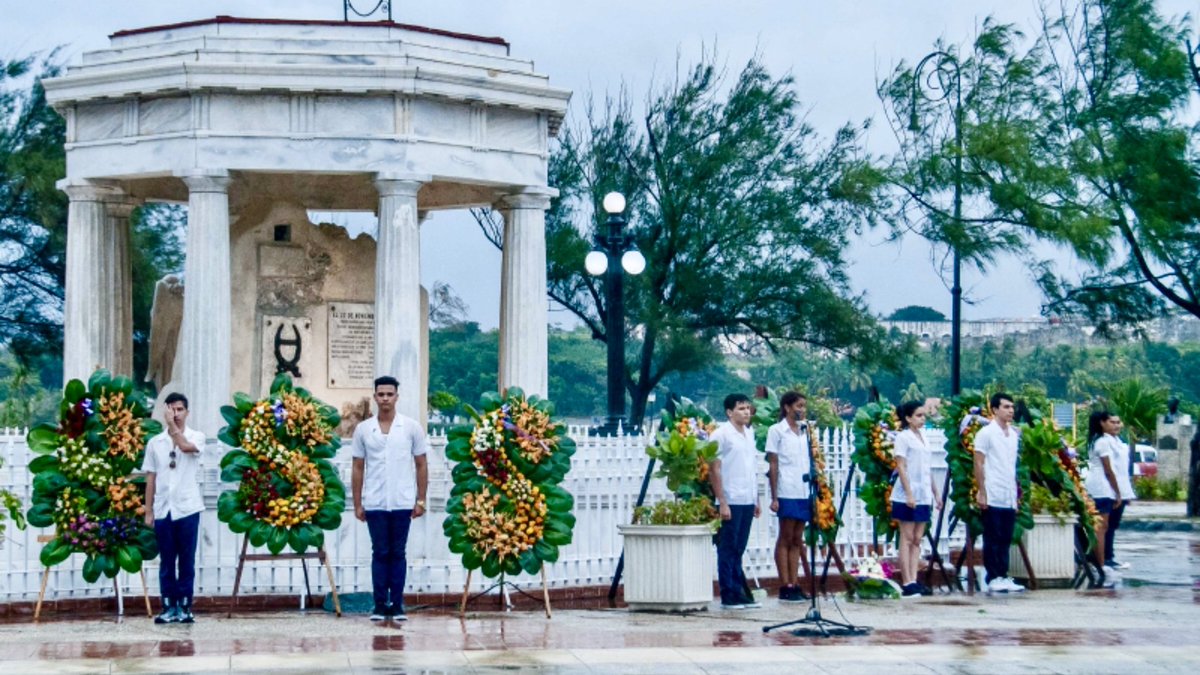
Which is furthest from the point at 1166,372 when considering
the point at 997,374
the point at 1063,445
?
the point at 1063,445

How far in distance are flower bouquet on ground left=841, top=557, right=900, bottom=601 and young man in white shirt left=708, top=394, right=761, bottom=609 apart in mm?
1191

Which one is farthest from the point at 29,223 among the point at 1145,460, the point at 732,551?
the point at 1145,460

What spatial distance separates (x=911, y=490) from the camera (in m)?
19.0

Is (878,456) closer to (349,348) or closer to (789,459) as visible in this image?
(789,459)

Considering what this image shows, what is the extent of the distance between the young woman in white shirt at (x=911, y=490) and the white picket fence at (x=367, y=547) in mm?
1700

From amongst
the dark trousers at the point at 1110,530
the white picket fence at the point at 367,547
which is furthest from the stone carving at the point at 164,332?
the dark trousers at the point at 1110,530

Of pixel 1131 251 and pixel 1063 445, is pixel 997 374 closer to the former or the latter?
pixel 1131 251

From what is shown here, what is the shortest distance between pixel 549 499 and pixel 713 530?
1.38m

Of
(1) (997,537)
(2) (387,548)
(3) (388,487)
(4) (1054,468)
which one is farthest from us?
(4) (1054,468)

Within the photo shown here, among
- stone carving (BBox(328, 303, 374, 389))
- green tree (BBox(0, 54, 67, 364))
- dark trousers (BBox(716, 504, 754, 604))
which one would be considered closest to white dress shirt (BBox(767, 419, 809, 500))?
dark trousers (BBox(716, 504, 754, 604))

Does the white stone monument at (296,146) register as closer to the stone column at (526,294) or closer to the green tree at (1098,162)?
the stone column at (526,294)

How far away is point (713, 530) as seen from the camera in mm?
17500

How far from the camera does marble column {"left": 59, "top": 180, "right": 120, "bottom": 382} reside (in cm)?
2405

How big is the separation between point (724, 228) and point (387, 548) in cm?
2600
